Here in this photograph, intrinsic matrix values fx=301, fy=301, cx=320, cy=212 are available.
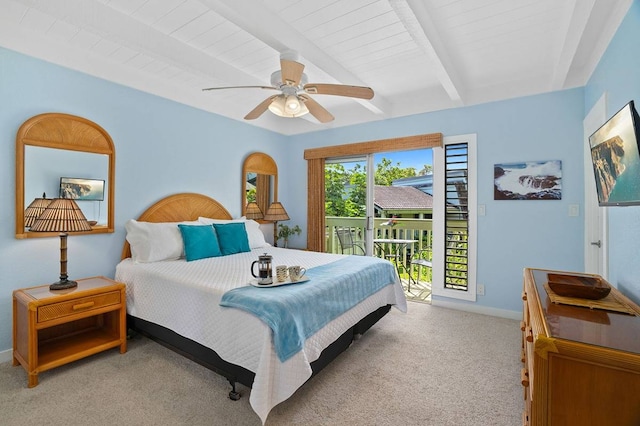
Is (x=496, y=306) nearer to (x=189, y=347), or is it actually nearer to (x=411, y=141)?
(x=411, y=141)

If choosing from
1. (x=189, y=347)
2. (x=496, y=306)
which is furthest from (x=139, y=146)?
(x=496, y=306)

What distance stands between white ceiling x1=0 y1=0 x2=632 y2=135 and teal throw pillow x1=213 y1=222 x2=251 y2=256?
1.58 meters

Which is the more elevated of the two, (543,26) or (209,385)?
(543,26)

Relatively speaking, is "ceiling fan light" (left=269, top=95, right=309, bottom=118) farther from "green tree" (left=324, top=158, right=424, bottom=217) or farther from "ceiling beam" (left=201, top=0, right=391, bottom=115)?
"green tree" (left=324, top=158, right=424, bottom=217)

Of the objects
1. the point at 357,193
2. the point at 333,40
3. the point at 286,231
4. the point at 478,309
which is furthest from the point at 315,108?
the point at 478,309

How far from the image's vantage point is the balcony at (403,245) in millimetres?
4836

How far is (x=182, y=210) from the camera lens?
3.54 metres

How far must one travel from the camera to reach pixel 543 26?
2295 mm

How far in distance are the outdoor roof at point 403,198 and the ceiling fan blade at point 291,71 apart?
3.57 m

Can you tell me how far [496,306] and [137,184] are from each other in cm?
417

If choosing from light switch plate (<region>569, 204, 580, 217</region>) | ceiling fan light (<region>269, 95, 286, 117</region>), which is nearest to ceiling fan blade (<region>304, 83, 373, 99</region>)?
ceiling fan light (<region>269, 95, 286, 117</region>)

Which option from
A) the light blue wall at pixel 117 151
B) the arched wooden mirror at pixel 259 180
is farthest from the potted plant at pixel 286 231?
the light blue wall at pixel 117 151

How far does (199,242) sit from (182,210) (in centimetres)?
70

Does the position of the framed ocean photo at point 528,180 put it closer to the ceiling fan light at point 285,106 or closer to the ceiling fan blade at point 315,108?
the ceiling fan blade at point 315,108
